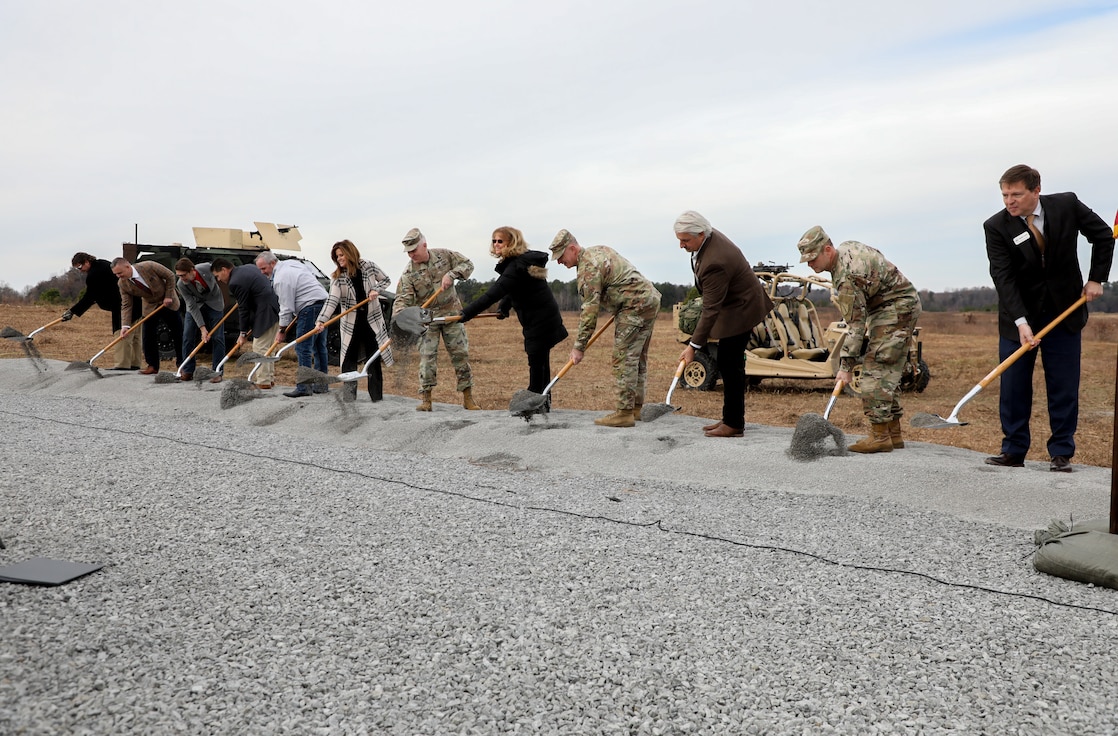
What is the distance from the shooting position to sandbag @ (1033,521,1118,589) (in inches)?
127

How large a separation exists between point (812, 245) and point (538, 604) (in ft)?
10.9

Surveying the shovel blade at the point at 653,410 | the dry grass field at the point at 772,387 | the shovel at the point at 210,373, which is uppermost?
the shovel at the point at 210,373

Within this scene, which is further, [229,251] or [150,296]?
[229,251]

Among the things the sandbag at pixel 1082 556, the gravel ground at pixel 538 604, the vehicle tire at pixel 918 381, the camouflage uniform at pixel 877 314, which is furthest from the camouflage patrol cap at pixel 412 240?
the vehicle tire at pixel 918 381

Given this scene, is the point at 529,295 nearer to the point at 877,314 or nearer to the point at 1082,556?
the point at 877,314

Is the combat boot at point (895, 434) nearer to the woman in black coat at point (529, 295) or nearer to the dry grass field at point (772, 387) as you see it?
the dry grass field at point (772, 387)

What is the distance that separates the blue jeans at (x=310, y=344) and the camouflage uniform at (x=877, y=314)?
17.6 ft

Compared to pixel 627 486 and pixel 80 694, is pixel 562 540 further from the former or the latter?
pixel 80 694

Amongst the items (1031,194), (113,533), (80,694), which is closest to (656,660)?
(80,694)

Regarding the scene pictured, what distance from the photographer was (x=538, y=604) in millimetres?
2941

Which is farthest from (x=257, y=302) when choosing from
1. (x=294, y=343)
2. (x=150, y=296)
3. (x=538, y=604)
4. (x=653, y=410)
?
(x=538, y=604)

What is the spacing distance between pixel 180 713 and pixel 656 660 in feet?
4.27

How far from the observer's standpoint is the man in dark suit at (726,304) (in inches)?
239

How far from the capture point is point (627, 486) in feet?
16.6
